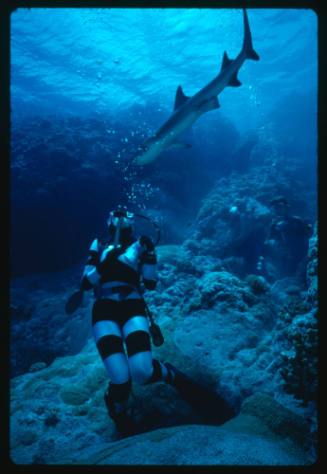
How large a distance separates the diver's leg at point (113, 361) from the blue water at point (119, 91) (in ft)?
35.5

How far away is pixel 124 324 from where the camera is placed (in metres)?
4.13

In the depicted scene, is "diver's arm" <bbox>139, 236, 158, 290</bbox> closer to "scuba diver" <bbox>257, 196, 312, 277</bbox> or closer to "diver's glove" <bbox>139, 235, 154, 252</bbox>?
"diver's glove" <bbox>139, 235, 154, 252</bbox>

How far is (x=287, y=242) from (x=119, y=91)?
1017 inches

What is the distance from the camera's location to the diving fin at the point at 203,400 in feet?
14.2

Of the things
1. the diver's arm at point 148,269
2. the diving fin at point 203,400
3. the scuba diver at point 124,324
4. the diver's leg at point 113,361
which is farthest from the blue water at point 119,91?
the diving fin at point 203,400

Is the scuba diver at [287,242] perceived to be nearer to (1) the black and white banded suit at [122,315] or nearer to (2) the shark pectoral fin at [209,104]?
(2) the shark pectoral fin at [209,104]

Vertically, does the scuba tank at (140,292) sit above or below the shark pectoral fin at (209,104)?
below

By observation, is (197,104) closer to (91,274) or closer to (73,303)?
(91,274)

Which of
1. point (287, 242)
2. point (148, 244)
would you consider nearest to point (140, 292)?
point (148, 244)

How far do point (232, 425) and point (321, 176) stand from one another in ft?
9.61

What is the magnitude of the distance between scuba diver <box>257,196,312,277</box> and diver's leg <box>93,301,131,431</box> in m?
7.69

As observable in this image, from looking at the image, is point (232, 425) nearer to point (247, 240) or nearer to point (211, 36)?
point (247, 240)

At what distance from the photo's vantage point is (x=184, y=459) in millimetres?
2496

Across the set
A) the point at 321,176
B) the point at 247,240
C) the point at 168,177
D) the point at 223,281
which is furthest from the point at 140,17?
the point at 321,176
